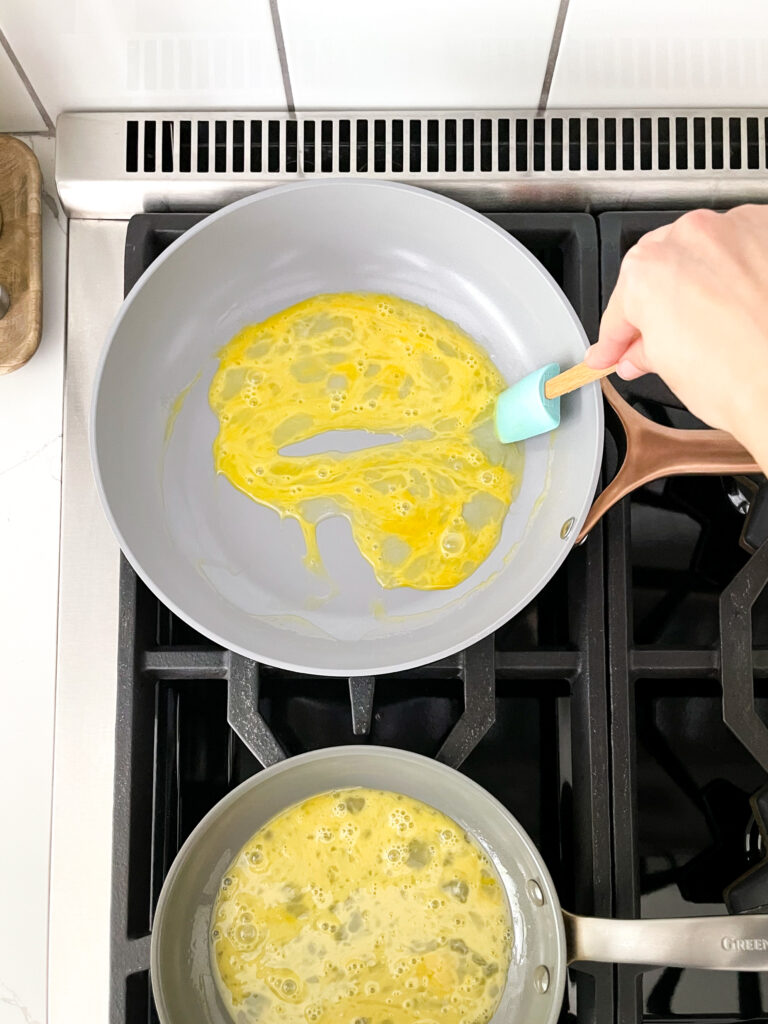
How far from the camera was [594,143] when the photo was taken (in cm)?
78

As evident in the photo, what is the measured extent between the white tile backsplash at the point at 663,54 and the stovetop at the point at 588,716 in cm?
11

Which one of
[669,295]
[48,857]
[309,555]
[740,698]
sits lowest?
[48,857]

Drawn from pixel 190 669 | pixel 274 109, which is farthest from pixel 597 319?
pixel 190 669

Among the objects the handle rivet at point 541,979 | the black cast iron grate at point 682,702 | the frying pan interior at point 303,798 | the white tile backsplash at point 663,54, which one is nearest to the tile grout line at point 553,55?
the white tile backsplash at point 663,54

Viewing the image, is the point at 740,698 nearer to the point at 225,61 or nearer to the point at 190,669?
the point at 190,669

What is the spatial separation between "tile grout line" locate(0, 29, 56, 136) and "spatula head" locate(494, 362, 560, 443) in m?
0.47

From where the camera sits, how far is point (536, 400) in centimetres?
70

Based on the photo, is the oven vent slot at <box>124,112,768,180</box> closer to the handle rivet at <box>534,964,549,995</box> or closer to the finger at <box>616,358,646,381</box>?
the finger at <box>616,358,646,381</box>

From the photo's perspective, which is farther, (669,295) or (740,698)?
(740,698)

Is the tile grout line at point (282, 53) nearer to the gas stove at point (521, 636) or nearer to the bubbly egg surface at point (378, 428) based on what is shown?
the gas stove at point (521, 636)

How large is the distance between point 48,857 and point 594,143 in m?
0.76

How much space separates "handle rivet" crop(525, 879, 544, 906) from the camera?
0.67 m

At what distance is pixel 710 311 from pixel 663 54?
0.32m

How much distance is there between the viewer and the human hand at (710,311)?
50 centimetres
